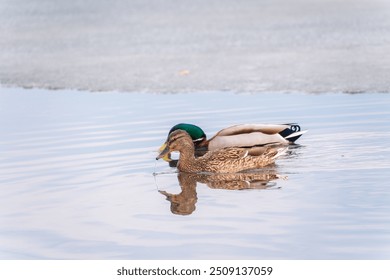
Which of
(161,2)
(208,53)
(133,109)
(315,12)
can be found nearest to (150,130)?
(133,109)

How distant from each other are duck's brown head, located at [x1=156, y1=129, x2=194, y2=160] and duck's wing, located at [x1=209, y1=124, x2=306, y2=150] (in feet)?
2.11

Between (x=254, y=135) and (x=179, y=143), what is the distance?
3.20 ft

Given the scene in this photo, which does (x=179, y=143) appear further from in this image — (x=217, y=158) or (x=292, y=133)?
(x=292, y=133)

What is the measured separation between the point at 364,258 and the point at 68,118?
21.9 ft

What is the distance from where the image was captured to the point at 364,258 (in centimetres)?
512

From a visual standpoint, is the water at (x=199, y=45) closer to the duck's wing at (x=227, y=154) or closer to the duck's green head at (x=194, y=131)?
the duck's green head at (x=194, y=131)

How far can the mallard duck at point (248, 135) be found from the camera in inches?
361

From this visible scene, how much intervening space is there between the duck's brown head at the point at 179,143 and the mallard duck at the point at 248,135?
33 centimetres

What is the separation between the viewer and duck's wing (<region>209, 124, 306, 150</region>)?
9172 mm

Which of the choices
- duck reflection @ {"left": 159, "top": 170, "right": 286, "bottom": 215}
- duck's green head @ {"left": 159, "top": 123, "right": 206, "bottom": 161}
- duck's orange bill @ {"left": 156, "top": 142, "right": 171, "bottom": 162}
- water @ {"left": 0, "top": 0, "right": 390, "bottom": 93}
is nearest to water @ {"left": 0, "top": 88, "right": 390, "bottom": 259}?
duck reflection @ {"left": 159, "top": 170, "right": 286, "bottom": 215}

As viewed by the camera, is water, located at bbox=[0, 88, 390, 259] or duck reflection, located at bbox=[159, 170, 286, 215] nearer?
water, located at bbox=[0, 88, 390, 259]

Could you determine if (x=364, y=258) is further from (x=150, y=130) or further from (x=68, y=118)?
(x=68, y=118)

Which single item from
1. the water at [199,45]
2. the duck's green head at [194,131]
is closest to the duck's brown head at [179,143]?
the duck's green head at [194,131]

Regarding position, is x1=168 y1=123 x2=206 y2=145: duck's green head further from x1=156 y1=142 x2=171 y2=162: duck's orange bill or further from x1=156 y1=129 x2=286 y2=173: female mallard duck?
x1=156 y1=129 x2=286 y2=173: female mallard duck
